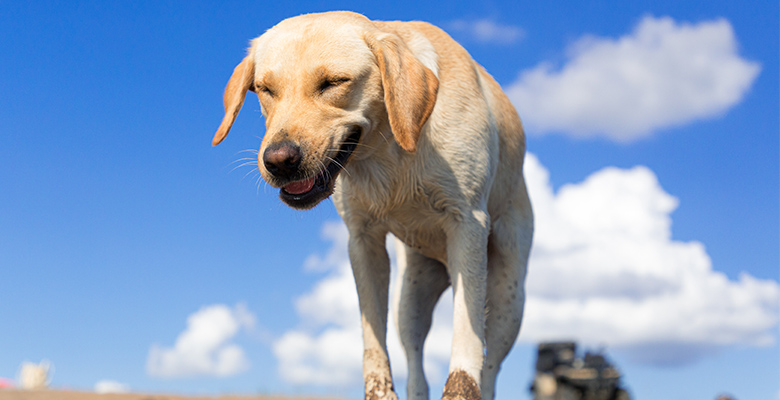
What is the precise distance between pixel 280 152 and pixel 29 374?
6712 millimetres

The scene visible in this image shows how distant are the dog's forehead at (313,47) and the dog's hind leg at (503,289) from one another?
213 centimetres

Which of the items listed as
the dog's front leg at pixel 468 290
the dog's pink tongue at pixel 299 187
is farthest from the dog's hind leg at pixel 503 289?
the dog's pink tongue at pixel 299 187

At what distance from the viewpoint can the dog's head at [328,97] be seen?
3.63m

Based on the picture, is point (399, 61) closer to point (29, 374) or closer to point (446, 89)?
point (446, 89)

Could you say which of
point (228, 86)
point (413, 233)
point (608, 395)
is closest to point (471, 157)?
point (413, 233)

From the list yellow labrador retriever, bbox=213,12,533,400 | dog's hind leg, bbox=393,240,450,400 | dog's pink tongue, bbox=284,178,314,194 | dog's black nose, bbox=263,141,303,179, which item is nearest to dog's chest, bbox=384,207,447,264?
yellow labrador retriever, bbox=213,12,533,400

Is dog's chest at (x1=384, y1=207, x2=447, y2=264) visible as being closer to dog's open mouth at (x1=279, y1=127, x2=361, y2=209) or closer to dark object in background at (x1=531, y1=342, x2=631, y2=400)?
dog's open mouth at (x1=279, y1=127, x2=361, y2=209)

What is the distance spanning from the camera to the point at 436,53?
15.6ft

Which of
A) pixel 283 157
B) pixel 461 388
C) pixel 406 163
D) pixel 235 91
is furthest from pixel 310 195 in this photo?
pixel 461 388

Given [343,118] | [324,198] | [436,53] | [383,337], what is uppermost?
[436,53]

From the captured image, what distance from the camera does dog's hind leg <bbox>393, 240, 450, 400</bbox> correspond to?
566 cm

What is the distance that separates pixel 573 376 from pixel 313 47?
413 inches

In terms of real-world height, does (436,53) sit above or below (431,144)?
above

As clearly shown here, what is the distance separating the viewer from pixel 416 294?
5.73 meters
